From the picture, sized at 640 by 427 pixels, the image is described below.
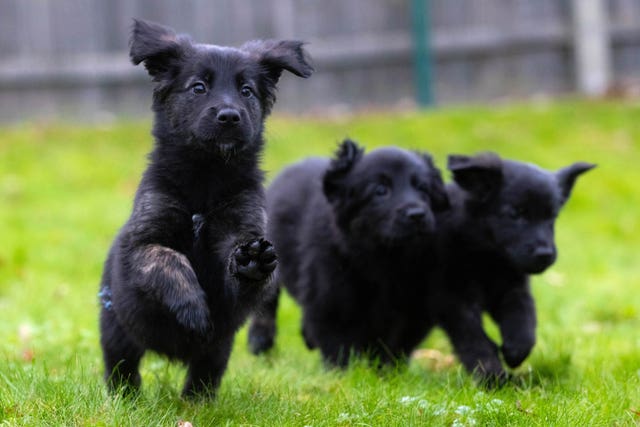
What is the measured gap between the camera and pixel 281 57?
4430mm

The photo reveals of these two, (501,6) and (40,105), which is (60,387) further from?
(501,6)

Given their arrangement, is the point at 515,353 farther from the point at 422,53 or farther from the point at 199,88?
the point at 422,53

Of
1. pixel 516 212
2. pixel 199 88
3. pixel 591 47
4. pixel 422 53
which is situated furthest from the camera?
pixel 591 47

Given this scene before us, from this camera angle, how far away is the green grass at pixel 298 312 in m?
3.92

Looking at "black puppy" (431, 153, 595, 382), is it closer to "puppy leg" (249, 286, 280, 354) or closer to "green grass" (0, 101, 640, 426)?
"green grass" (0, 101, 640, 426)

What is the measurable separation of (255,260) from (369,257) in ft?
6.86

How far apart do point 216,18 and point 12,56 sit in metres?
2.92

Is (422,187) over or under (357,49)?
under

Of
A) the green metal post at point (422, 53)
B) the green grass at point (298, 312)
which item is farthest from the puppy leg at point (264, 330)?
the green metal post at point (422, 53)

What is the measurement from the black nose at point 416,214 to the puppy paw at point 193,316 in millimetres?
2008

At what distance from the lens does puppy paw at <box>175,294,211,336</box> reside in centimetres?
358

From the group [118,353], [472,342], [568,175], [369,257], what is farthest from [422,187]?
[118,353]

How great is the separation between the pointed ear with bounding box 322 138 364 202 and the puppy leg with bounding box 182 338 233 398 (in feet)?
5.48

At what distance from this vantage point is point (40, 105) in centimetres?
1370
